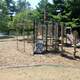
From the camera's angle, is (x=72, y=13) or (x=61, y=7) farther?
(x=61, y=7)

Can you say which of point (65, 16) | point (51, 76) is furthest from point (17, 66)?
point (65, 16)

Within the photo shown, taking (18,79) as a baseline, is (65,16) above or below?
above

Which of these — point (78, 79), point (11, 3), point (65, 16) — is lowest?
point (78, 79)

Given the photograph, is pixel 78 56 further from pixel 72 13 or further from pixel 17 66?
pixel 72 13

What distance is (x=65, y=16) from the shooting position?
25.2m

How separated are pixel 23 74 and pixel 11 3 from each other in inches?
3431

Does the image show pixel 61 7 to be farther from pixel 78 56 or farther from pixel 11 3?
pixel 11 3

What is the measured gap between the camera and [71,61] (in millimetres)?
14023

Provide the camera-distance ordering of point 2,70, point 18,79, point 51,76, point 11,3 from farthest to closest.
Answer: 1. point 11,3
2. point 2,70
3. point 51,76
4. point 18,79

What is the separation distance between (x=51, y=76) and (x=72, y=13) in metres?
15.6

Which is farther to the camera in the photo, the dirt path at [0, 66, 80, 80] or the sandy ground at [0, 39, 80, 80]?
the sandy ground at [0, 39, 80, 80]

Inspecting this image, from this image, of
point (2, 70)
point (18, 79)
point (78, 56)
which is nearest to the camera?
point (18, 79)

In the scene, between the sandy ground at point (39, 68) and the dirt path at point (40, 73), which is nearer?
the dirt path at point (40, 73)

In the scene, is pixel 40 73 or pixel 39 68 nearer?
pixel 40 73
